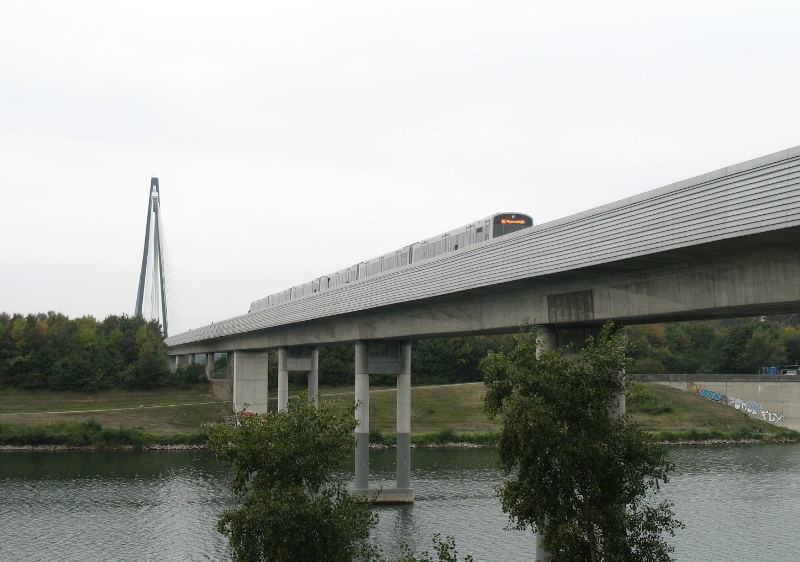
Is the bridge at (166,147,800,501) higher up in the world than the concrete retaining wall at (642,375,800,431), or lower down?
higher up

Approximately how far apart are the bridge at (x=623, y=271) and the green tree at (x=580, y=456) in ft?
16.5

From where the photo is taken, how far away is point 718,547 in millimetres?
38875

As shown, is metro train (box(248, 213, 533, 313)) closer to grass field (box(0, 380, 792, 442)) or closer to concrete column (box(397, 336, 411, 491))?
concrete column (box(397, 336, 411, 491))

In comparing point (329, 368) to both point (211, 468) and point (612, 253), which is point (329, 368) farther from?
point (612, 253)

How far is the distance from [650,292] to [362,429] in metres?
28.7

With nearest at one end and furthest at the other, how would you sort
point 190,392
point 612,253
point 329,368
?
point 612,253
point 190,392
point 329,368

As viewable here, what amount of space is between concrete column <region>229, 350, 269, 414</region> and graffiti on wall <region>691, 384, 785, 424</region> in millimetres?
62930

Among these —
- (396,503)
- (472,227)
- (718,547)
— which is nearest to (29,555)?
(396,503)

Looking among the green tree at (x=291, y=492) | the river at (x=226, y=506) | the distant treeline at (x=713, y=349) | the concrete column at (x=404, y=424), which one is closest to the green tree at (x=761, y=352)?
the distant treeline at (x=713, y=349)

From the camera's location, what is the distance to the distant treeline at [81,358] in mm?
112188

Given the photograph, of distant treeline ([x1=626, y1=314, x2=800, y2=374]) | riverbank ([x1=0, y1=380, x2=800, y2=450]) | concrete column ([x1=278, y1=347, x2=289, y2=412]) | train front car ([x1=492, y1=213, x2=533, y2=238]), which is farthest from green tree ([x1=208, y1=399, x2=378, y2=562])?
distant treeline ([x1=626, y1=314, x2=800, y2=374])

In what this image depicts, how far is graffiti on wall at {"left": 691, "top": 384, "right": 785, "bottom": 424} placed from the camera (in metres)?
107

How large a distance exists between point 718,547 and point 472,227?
20037 millimetres

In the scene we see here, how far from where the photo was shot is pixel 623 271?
28453 millimetres
